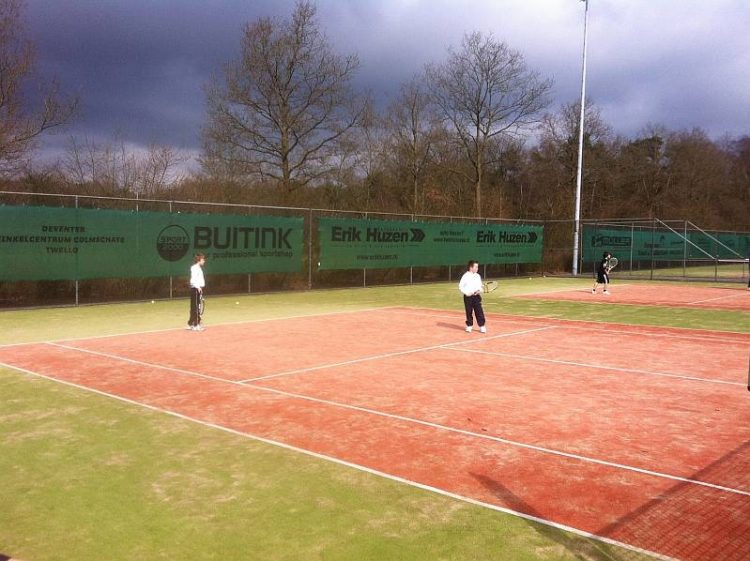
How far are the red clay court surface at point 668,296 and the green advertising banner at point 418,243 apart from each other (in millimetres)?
5636

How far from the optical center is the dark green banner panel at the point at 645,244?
35781 millimetres

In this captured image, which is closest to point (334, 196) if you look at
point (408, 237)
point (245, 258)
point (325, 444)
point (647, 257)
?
point (408, 237)

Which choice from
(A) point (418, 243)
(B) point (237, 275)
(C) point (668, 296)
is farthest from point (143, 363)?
(C) point (668, 296)

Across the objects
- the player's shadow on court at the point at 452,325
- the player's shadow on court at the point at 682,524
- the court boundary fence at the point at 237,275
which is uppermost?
the court boundary fence at the point at 237,275

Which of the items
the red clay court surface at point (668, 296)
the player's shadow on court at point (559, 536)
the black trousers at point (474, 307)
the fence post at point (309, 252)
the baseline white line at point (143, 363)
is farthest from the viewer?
the fence post at point (309, 252)

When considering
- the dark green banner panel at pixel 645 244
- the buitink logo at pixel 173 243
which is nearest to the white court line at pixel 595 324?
the buitink logo at pixel 173 243

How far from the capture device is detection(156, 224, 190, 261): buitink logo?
19.0 metres

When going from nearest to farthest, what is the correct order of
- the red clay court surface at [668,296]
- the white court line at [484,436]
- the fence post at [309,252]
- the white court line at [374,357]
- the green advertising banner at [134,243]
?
the white court line at [484,436], the white court line at [374,357], the green advertising banner at [134,243], the red clay court surface at [668,296], the fence post at [309,252]

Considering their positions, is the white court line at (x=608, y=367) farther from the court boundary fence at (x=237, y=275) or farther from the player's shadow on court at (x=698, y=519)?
the player's shadow on court at (x=698, y=519)

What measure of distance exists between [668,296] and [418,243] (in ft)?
31.5

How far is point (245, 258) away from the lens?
840 inches

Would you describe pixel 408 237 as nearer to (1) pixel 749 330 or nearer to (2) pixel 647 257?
(1) pixel 749 330

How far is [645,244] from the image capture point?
128 feet

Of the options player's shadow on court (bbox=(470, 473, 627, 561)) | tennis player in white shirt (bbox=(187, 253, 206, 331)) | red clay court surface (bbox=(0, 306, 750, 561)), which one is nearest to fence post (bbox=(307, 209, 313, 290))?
tennis player in white shirt (bbox=(187, 253, 206, 331))
